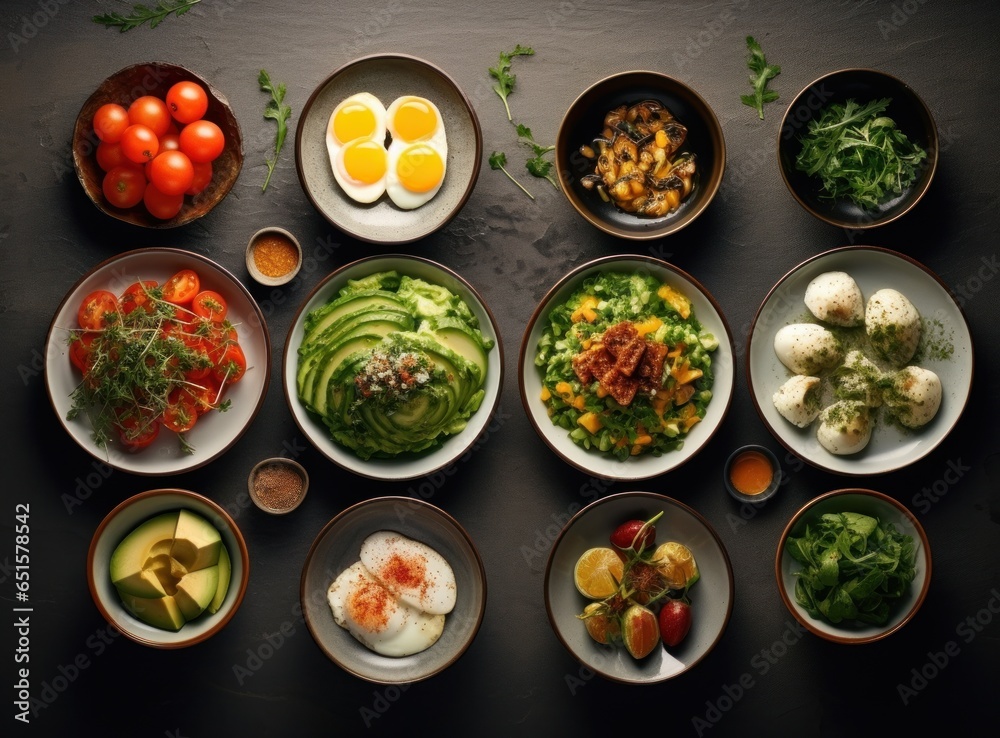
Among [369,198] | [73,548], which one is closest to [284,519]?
[73,548]

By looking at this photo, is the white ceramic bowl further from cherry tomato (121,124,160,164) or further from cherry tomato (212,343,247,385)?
cherry tomato (121,124,160,164)

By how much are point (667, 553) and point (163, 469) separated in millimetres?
2478

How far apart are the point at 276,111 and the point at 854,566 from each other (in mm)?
3639

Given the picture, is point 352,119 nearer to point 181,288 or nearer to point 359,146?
point 359,146

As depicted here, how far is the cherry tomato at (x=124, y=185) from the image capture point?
3930mm

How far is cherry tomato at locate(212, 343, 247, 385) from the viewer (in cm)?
382

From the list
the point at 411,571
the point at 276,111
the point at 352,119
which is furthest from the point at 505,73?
the point at 411,571

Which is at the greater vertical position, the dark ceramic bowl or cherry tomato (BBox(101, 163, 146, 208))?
the dark ceramic bowl

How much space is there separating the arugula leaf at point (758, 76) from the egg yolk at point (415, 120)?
161 cm

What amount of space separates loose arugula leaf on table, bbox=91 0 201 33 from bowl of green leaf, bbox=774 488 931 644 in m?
4.02

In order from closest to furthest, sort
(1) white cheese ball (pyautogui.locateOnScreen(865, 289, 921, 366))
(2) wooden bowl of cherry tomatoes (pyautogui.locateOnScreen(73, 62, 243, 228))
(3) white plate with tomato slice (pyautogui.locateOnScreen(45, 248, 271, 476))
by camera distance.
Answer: (3) white plate with tomato slice (pyautogui.locateOnScreen(45, 248, 271, 476)), (2) wooden bowl of cherry tomatoes (pyautogui.locateOnScreen(73, 62, 243, 228)), (1) white cheese ball (pyautogui.locateOnScreen(865, 289, 921, 366))

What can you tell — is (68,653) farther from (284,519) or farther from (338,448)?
(338,448)

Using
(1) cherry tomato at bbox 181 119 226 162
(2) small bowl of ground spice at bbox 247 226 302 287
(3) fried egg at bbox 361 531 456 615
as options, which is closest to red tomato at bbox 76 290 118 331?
(2) small bowl of ground spice at bbox 247 226 302 287

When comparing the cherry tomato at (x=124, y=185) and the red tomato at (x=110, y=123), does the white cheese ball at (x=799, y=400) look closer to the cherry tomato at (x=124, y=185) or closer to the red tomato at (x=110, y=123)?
the cherry tomato at (x=124, y=185)
